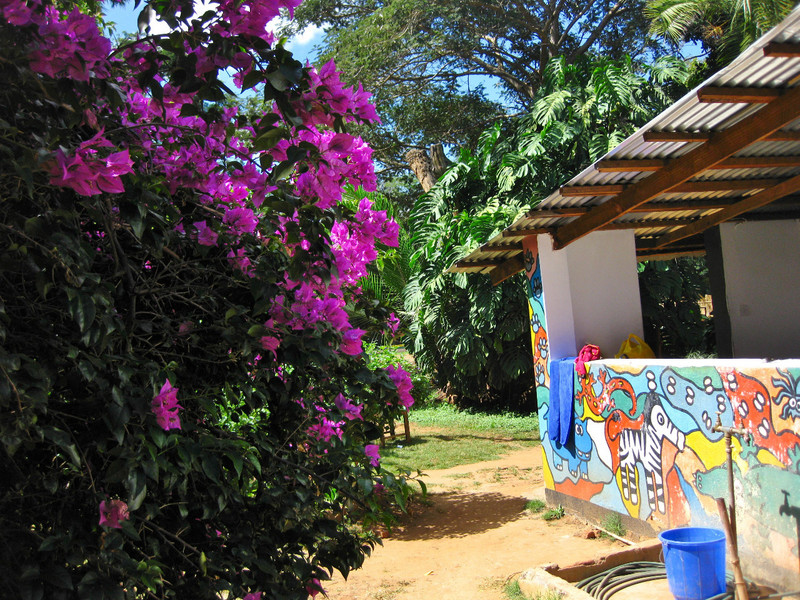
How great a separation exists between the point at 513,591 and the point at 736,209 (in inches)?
181

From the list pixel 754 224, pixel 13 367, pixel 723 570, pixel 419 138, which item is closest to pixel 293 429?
pixel 13 367

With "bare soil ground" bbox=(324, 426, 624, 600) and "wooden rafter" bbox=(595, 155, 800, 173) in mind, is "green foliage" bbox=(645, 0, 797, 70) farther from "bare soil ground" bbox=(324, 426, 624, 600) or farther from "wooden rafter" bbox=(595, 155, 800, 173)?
"bare soil ground" bbox=(324, 426, 624, 600)

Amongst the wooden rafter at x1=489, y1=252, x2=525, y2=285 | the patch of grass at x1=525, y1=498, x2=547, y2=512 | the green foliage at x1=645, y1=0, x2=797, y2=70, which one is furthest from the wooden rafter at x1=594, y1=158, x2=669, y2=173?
the green foliage at x1=645, y1=0, x2=797, y2=70

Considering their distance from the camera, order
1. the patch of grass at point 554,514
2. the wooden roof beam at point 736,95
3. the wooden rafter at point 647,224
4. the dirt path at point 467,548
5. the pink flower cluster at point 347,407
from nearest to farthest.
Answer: the pink flower cluster at point 347,407 < the wooden roof beam at point 736,95 < the dirt path at point 467,548 < the patch of grass at point 554,514 < the wooden rafter at point 647,224

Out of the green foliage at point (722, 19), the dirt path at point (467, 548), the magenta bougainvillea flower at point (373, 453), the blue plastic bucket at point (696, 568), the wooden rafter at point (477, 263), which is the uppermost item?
the green foliage at point (722, 19)

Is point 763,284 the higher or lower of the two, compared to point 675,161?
lower

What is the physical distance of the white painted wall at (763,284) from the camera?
806 cm

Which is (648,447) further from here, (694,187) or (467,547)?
(694,187)

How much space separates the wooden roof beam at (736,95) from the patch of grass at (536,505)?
4.56 metres

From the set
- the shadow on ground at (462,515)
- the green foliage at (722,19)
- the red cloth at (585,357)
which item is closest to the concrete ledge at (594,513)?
the shadow on ground at (462,515)

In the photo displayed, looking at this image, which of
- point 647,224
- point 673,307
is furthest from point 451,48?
point 647,224

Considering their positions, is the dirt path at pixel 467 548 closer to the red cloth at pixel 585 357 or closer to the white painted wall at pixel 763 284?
the red cloth at pixel 585 357

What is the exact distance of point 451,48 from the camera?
19016 millimetres

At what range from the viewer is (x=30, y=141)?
1.82 metres
